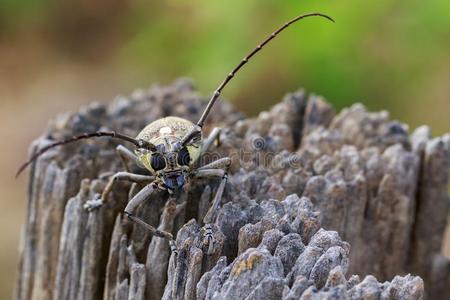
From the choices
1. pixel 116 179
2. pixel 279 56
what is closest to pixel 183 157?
pixel 116 179

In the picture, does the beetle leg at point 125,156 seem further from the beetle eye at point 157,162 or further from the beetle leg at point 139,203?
the beetle leg at point 139,203

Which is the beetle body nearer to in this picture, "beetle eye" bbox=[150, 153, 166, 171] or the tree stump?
"beetle eye" bbox=[150, 153, 166, 171]

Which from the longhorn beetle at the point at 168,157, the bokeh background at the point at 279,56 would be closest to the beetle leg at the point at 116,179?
the longhorn beetle at the point at 168,157

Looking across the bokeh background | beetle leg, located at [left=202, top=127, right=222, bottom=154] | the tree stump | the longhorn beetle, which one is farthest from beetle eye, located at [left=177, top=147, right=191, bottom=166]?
the bokeh background

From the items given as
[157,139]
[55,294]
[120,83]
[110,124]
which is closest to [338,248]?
[157,139]

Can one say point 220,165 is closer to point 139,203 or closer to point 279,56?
point 139,203

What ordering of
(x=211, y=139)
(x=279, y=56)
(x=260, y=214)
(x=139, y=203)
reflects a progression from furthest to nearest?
1. (x=279, y=56)
2. (x=211, y=139)
3. (x=139, y=203)
4. (x=260, y=214)
